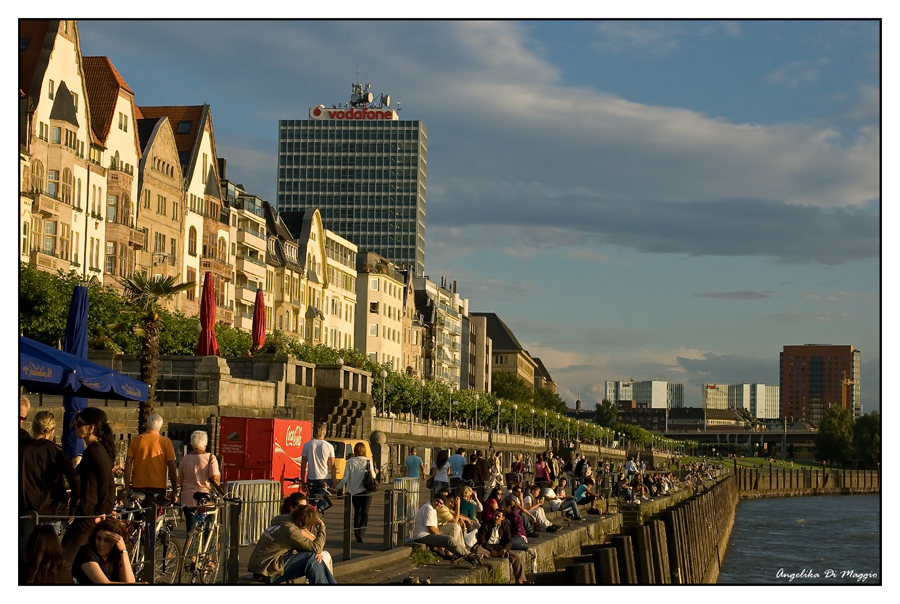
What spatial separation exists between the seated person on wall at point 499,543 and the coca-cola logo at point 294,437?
28.9 feet

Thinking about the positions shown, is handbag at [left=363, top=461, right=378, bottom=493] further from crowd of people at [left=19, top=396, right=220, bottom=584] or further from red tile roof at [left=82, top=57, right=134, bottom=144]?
red tile roof at [left=82, top=57, right=134, bottom=144]

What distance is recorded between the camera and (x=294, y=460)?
30984 mm

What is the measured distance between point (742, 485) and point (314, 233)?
5954 centimetres

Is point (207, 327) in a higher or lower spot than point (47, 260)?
lower

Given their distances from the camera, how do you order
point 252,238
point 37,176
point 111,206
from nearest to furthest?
1. point 37,176
2. point 111,206
3. point 252,238

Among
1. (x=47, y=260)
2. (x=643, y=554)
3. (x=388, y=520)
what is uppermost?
(x=47, y=260)

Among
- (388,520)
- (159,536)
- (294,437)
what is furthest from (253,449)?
(159,536)

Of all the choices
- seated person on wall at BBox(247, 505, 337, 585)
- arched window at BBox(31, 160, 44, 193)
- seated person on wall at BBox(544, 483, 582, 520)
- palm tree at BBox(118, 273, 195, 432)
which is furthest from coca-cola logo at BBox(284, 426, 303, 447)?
arched window at BBox(31, 160, 44, 193)

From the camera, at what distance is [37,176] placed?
5819 centimetres

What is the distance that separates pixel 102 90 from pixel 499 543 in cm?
5557

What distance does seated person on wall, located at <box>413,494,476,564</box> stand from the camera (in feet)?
62.2

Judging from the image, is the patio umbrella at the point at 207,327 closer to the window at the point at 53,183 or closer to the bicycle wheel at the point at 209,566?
the window at the point at 53,183

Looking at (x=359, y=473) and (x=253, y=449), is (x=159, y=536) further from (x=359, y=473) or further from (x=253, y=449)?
(x=253, y=449)

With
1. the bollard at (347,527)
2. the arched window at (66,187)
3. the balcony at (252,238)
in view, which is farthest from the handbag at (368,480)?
the balcony at (252,238)
